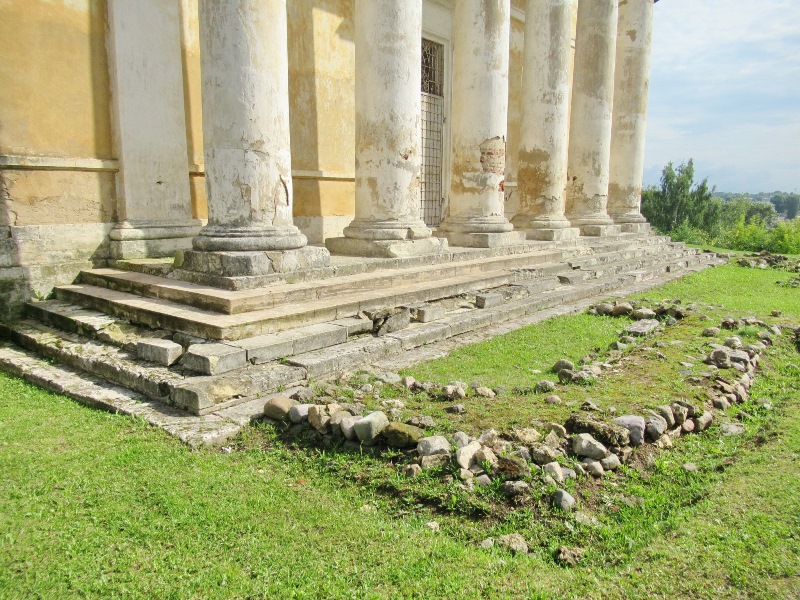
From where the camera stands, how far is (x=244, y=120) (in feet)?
20.2

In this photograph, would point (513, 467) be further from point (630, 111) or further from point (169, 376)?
point (630, 111)

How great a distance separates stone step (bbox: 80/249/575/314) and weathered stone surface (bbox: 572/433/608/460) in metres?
3.39

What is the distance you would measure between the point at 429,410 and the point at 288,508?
1.47m

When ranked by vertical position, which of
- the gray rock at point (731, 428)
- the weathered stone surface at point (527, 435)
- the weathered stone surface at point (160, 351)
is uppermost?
the weathered stone surface at point (160, 351)

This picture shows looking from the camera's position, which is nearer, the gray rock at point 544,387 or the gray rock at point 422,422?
the gray rock at point 422,422

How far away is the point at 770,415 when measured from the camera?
179 inches

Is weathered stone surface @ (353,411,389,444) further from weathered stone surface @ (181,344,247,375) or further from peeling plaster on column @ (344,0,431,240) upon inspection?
peeling plaster on column @ (344,0,431,240)

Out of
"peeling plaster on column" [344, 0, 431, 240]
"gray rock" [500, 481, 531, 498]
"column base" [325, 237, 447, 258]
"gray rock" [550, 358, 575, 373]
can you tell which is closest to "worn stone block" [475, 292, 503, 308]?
"column base" [325, 237, 447, 258]

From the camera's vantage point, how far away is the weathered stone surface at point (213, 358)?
4.68 metres

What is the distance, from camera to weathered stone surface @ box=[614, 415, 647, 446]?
374 centimetres

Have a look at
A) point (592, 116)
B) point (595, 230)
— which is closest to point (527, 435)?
point (595, 230)

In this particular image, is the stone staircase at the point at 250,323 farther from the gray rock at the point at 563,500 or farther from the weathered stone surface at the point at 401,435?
the gray rock at the point at 563,500

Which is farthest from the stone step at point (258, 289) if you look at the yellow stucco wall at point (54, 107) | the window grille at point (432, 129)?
the window grille at point (432, 129)

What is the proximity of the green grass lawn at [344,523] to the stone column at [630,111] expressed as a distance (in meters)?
12.7
